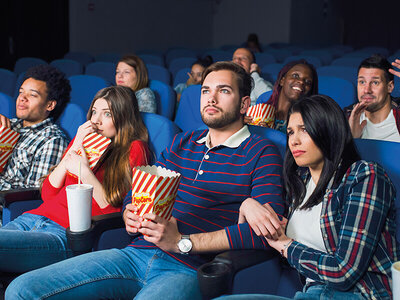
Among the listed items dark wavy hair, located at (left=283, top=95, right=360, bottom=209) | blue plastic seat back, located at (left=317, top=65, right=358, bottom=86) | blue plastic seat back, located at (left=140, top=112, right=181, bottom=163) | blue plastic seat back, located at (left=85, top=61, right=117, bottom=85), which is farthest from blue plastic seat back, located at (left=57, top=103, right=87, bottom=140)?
blue plastic seat back, located at (left=85, top=61, right=117, bottom=85)

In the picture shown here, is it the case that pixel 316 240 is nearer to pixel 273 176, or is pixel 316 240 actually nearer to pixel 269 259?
pixel 269 259

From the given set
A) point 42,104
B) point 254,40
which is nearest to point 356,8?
point 254,40

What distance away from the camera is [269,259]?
5.00 ft

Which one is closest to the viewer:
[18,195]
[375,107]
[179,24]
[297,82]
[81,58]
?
[18,195]

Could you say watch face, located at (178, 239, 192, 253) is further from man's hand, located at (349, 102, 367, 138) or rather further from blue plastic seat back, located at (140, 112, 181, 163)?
man's hand, located at (349, 102, 367, 138)

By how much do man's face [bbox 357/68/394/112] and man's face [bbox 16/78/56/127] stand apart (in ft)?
5.28

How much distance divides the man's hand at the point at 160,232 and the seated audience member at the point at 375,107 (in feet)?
4.23

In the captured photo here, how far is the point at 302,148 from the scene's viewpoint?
1.53m

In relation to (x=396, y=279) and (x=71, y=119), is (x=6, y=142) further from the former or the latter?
(x=396, y=279)

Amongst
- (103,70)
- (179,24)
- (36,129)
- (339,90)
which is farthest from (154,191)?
(179,24)

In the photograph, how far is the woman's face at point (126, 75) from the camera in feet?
11.7

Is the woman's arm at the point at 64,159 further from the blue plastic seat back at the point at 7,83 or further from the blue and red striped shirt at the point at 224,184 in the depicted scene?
the blue plastic seat back at the point at 7,83

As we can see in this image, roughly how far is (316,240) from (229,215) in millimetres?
347

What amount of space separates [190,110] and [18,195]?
1.22 m
